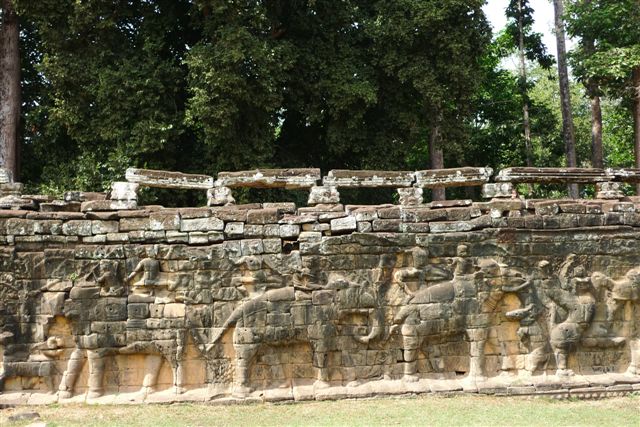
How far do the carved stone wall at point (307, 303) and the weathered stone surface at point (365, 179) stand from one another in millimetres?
417

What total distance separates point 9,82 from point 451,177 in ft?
41.1

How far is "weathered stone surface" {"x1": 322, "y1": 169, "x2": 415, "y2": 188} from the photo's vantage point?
9070 mm

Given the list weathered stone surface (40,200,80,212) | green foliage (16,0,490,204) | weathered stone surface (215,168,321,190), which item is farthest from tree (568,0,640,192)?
weathered stone surface (40,200,80,212)

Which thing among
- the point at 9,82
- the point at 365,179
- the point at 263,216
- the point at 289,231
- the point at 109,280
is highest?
the point at 9,82

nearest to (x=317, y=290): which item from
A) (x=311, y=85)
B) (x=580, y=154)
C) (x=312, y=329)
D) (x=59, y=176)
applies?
(x=312, y=329)

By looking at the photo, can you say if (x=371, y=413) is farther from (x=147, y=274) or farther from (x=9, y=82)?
(x=9, y=82)

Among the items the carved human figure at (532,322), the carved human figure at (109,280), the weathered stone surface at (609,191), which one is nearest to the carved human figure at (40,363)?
the carved human figure at (109,280)

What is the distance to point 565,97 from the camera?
19.2 m

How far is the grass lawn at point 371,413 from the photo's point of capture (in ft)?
25.0

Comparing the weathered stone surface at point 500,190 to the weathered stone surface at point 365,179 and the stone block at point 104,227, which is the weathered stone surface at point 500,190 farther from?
the stone block at point 104,227

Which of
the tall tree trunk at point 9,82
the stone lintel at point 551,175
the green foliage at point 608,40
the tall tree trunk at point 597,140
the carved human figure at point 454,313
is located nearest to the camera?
the carved human figure at point 454,313

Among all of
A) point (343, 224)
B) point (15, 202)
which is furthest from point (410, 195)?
point (15, 202)

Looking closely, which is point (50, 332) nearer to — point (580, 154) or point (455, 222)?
point (455, 222)

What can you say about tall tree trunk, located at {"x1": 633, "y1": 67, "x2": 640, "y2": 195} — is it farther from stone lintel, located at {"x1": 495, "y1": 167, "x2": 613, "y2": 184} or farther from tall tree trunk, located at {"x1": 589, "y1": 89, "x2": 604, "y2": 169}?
stone lintel, located at {"x1": 495, "y1": 167, "x2": 613, "y2": 184}
